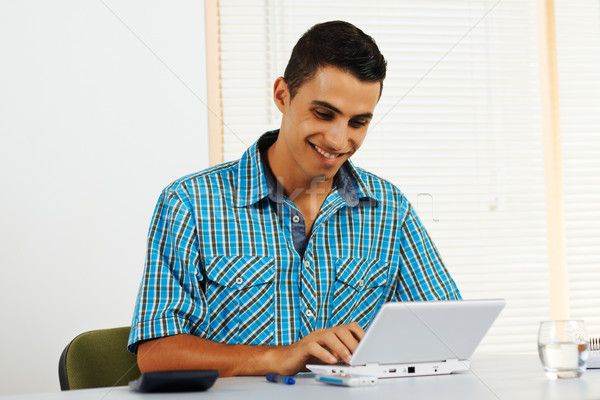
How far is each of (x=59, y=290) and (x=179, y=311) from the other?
98cm

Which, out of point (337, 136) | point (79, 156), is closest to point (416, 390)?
point (337, 136)

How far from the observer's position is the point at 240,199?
1482 millimetres

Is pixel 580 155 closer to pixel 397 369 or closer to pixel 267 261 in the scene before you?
pixel 267 261

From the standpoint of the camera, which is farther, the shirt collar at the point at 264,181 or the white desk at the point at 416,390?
the shirt collar at the point at 264,181

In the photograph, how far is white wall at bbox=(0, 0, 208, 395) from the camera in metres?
2.08

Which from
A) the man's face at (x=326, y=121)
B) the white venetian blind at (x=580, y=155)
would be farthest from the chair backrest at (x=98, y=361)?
the white venetian blind at (x=580, y=155)

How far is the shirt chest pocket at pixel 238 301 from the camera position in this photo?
1409 millimetres

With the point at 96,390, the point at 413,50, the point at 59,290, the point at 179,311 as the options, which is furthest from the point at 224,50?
the point at 96,390

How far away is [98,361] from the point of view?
1333 millimetres

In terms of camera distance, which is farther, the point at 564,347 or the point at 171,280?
the point at 171,280

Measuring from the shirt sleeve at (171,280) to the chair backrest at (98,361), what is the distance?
88 millimetres

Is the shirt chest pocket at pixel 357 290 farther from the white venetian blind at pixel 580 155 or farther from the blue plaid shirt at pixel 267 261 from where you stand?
the white venetian blind at pixel 580 155

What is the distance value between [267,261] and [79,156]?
3.29 feet

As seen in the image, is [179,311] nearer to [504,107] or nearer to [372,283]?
[372,283]
